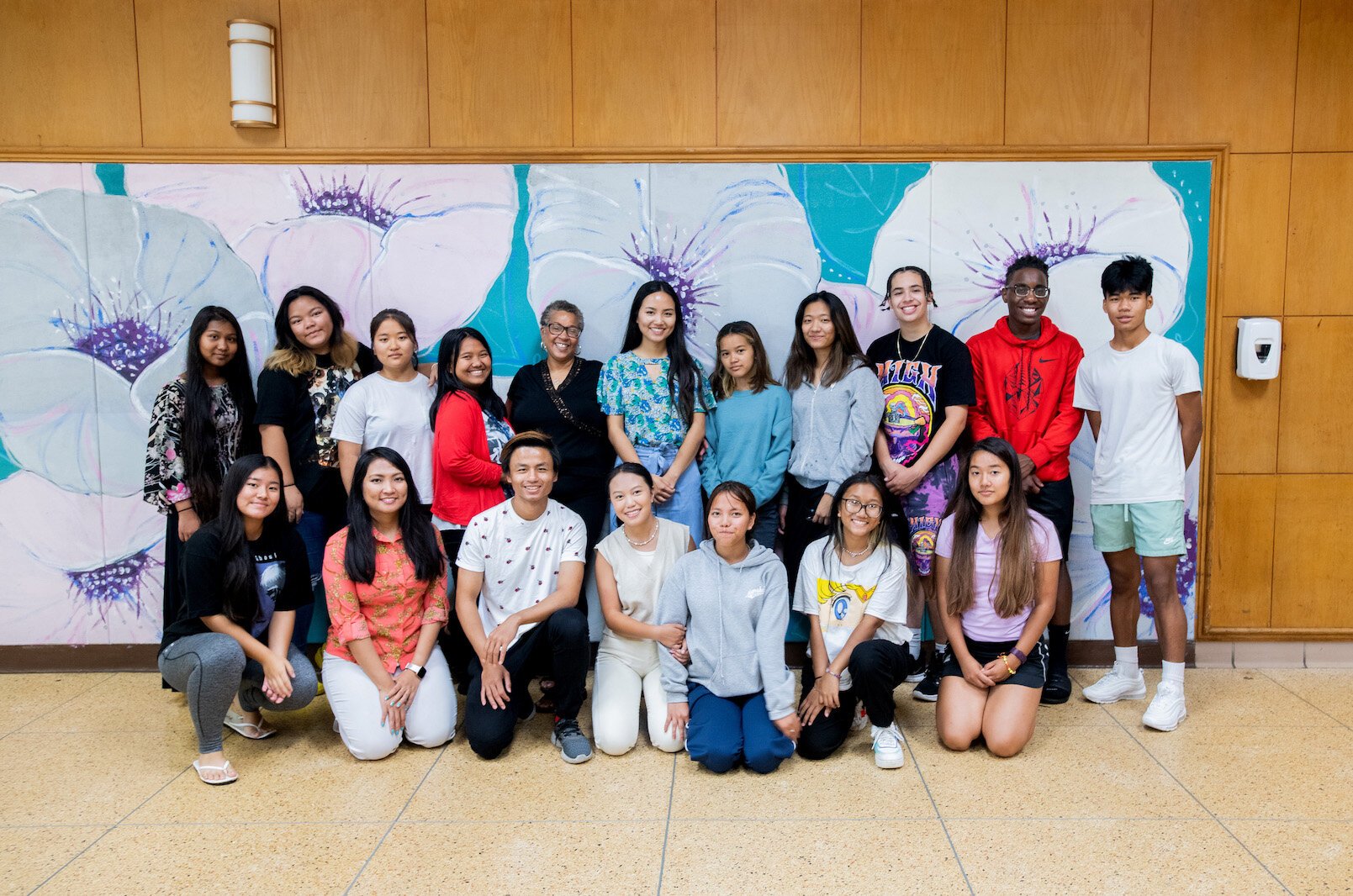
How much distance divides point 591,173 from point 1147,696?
111 inches

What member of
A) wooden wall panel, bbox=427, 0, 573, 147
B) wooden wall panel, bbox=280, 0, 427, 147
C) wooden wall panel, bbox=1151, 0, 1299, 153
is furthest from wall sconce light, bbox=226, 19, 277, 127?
wooden wall panel, bbox=1151, 0, 1299, 153

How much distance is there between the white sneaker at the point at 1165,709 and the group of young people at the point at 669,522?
1 cm

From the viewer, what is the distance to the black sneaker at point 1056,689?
3.27 meters

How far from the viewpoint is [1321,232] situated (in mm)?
3557

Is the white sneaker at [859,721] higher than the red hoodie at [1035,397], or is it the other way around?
the red hoodie at [1035,397]

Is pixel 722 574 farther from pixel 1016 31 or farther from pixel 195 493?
pixel 1016 31

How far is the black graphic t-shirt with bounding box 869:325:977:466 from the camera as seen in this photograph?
3264mm

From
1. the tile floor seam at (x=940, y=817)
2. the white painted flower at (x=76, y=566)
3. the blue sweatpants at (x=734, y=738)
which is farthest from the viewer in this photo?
the white painted flower at (x=76, y=566)

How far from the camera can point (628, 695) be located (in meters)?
2.94

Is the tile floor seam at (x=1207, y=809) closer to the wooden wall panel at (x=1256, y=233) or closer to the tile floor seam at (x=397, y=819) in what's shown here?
the wooden wall panel at (x=1256, y=233)

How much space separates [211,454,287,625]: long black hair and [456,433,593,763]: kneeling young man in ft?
2.04

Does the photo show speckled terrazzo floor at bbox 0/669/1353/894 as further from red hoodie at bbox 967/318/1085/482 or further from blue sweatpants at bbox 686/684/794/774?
red hoodie at bbox 967/318/1085/482

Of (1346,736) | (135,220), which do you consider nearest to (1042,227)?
(1346,736)

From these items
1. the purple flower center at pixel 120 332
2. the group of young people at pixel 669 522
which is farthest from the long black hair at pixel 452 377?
the purple flower center at pixel 120 332
